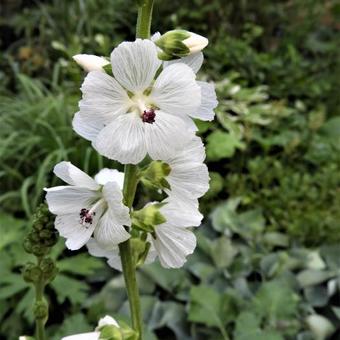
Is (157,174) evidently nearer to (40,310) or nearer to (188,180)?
(188,180)

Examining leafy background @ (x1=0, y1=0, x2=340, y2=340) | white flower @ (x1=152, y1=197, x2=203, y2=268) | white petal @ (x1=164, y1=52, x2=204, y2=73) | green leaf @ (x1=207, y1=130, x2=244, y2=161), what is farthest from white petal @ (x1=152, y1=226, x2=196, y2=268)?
green leaf @ (x1=207, y1=130, x2=244, y2=161)

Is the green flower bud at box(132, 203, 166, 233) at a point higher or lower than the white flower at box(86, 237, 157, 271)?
higher

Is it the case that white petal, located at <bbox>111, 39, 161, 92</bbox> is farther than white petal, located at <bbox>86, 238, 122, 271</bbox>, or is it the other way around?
white petal, located at <bbox>86, 238, 122, 271</bbox>

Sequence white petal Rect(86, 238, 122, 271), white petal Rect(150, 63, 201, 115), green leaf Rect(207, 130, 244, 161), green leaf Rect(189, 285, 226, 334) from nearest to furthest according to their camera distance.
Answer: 1. white petal Rect(150, 63, 201, 115)
2. white petal Rect(86, 238, 122, 271)
3. green leaf Rect(189, 285, 226, 334)
4. green leaf Rect(207, 130, 244, 161)

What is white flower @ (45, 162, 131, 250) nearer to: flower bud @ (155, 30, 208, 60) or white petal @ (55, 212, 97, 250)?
white petal @ (55, 212, 97, 250)

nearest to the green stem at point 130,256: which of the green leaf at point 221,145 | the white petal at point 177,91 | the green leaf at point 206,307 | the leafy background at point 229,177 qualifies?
the white petal at point 177,91

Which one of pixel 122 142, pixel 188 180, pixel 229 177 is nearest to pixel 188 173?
pixel 188 180

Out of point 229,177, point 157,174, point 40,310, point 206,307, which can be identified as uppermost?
point 157,174
